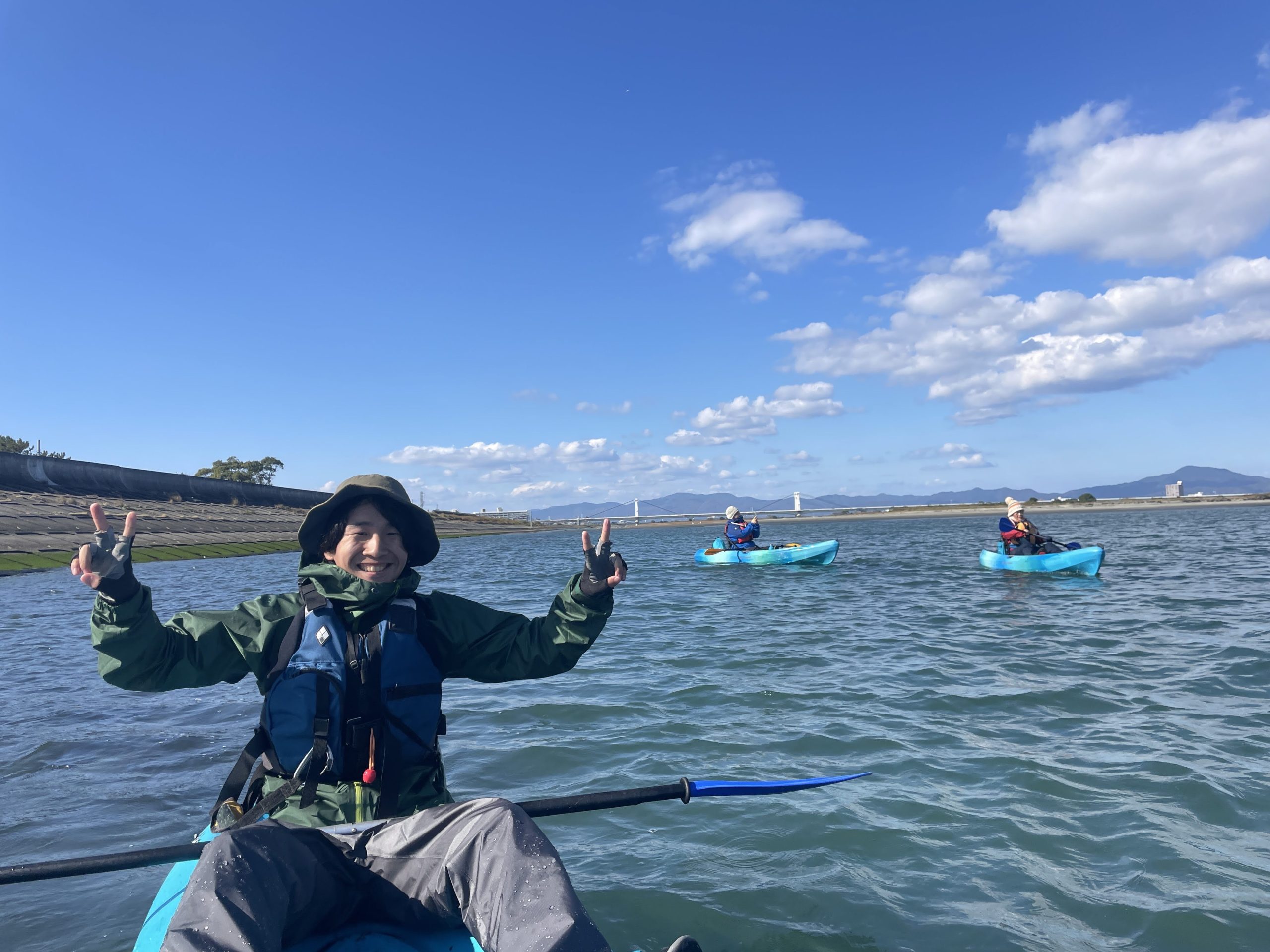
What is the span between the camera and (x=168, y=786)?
652 cm

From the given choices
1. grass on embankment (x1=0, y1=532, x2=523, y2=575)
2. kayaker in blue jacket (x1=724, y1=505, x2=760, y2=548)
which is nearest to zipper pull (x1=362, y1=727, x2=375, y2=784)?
grass on embankment (x1=0, y1=532, x2=523, y2=575)

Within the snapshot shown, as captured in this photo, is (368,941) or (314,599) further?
(314,599)

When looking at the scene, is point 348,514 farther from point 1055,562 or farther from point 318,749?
point 1055,562

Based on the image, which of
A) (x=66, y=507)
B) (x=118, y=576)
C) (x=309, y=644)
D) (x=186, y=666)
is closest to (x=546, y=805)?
(x=309, y=644)

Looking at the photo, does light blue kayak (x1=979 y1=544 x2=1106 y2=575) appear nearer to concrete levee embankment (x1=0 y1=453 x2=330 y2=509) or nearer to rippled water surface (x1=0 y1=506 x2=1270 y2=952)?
rippled water surface (x1=0 y1=506 x2=1270 y2=952)

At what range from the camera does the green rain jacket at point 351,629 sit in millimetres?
3221

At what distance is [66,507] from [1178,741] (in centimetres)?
4333

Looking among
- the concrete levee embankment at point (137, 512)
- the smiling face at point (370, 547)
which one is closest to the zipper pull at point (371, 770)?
the smiling face at point (370, 547)

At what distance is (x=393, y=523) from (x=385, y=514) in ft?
0.19

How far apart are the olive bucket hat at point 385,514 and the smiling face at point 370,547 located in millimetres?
60

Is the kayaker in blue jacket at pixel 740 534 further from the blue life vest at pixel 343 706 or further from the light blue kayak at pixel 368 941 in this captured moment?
the light blue kayak at pixel 368 941

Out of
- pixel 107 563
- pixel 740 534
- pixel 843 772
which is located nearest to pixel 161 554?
pixel 740 534

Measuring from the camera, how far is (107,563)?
3111 millimetres

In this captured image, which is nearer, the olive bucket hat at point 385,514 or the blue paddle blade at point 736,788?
the olive bucket hat at point 385,514
